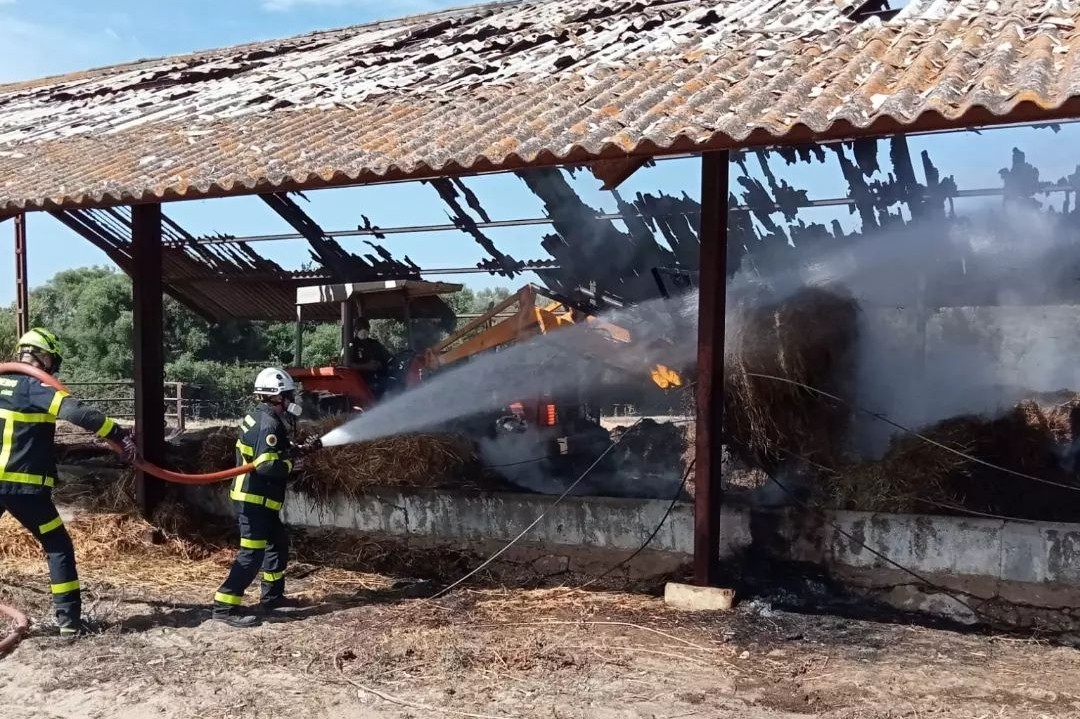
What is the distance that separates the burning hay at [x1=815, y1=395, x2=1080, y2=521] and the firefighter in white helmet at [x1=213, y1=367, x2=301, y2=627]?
13.9 feet

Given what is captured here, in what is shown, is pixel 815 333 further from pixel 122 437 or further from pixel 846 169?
pixel 122 437

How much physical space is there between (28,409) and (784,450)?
578cm

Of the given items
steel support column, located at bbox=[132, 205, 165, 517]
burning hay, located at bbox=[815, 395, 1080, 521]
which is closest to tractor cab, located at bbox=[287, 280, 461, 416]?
steel support column, located at bbox=[132, 205, 165, 517]

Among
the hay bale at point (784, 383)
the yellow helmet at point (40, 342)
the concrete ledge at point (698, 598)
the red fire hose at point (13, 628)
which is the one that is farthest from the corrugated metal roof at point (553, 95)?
the red fire hose at point (13, 628)

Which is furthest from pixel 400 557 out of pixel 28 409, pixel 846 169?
pixel 846 169

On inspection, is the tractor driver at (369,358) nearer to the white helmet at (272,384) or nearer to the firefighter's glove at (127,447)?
the white helmet at (272,384)

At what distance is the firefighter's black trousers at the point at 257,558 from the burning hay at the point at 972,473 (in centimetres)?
426

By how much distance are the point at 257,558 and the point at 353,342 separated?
6.25 meters

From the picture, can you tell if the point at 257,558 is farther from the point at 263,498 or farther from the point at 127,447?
the point at 127,447

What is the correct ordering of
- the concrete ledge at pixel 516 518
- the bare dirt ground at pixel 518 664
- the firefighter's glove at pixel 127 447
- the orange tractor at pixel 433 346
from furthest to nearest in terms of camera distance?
the orange tractor at pixel 433 346 → the concrete ledge at pixel 516 518 → the firefighter's glove at pixel 127 447 → the bare dirt ground at pixel 518 664

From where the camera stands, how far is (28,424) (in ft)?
20.0

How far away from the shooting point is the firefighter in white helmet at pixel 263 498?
6586 millimetres

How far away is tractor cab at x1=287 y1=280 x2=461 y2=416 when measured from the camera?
12025 millimetres

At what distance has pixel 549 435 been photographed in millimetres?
10523
